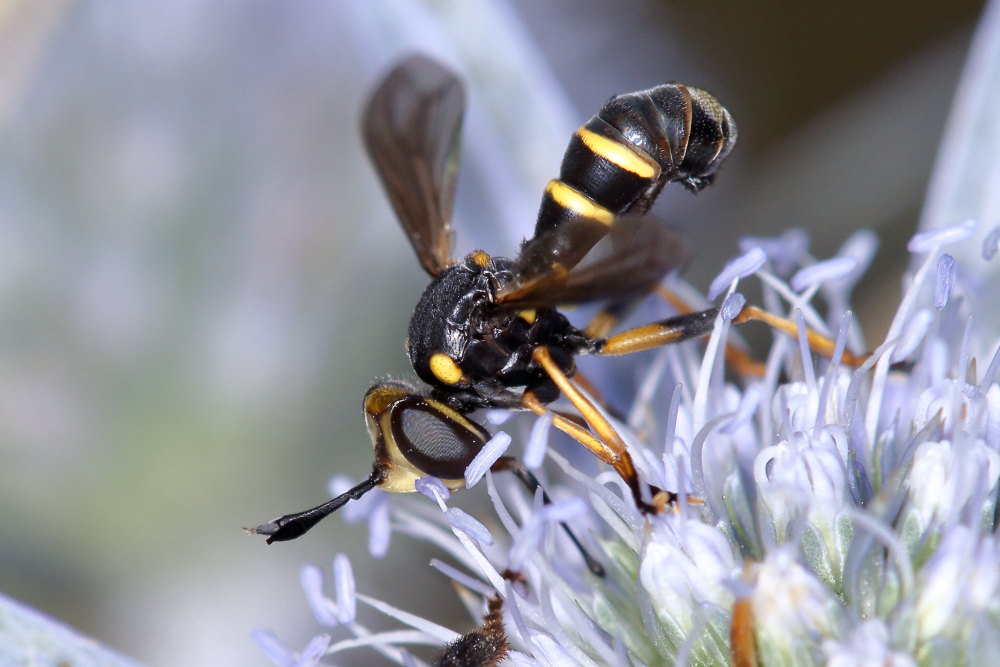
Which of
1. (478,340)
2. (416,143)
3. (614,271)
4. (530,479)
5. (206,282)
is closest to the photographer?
(614,271)

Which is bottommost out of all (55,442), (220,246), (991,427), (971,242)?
(991,427)

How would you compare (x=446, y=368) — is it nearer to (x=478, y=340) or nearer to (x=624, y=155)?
(x=478, y=340)

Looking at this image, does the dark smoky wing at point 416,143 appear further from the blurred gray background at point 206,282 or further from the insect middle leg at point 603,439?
the insect middle leg at point 603,439

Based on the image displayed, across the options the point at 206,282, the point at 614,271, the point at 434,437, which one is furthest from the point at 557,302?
the point at 206,282

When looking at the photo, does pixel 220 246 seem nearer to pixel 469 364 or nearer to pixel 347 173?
pixel 347 173

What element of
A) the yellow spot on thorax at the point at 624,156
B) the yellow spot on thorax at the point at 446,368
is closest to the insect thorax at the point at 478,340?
the yellow spot on thorax at the point at 446,368

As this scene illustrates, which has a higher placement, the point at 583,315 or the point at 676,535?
the point at 583,315

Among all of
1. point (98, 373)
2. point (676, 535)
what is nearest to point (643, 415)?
point (676, 535)

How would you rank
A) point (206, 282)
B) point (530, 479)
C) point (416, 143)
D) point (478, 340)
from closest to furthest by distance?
point (478, 340) → point (530, 479) → point (416, 143) → point (206, 282)
